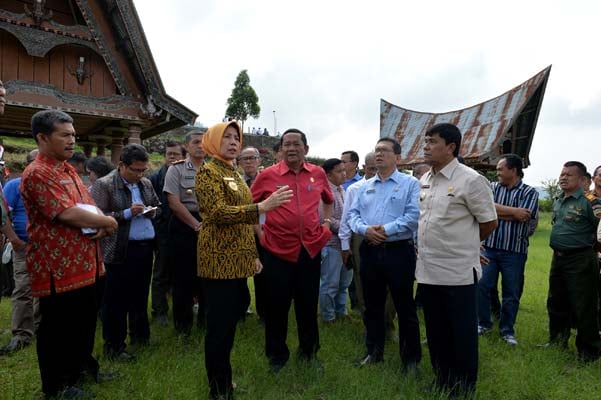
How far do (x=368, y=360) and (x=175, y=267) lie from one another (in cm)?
219

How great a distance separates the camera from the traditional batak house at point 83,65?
6.70 meters

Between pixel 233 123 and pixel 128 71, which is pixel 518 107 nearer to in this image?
pixel 128 71

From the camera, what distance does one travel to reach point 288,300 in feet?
11.6

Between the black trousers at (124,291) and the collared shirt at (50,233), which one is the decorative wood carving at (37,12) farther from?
the collared shirt at (50,233)

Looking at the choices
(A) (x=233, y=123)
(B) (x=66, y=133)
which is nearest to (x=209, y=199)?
(A) (x=233, y=123)

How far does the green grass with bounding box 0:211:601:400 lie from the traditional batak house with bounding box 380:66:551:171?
1073 centimetres

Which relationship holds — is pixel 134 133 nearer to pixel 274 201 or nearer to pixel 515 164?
pixel 274 201

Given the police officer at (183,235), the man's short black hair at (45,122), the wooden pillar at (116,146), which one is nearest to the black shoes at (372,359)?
the police officer at (183,235)

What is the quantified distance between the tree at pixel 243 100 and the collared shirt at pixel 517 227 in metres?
42.5

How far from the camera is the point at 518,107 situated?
46.4 feet

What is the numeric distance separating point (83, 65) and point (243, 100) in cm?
3894

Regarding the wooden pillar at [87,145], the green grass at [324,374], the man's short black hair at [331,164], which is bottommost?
the green grass at [324,374]

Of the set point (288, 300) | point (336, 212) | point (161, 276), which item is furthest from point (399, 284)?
point (161, 276)

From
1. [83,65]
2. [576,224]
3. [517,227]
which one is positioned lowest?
[517,227]
